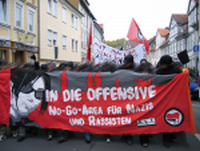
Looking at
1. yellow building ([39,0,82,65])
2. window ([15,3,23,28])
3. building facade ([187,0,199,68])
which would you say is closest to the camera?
window ([15,3,23,28])

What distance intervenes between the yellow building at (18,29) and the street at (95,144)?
32.8 ft

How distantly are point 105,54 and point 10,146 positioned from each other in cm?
642

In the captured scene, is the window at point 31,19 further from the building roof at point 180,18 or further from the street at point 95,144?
the building roof at point 180,18

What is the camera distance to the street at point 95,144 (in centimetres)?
411

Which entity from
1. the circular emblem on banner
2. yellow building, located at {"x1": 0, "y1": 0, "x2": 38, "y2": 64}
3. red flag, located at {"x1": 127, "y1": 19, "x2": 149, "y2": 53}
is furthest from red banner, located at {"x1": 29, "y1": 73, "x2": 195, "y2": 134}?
yellow building, located at {"x1": 0, "y1": 0, "x2": 38, "y2": 64}

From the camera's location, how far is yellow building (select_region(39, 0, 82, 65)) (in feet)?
62.1

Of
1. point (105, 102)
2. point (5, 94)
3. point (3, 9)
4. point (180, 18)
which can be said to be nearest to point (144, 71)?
point (105, 102)

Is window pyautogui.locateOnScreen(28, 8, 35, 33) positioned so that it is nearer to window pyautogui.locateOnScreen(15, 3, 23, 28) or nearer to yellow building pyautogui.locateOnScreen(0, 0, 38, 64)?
yellow building pyautogui.locateOnScreen(0, 0, 38, 64)

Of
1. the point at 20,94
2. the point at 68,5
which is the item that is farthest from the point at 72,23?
the point at 20,94

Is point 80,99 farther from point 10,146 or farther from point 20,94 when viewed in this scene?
point 10,146

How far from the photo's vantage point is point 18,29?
47.6ft

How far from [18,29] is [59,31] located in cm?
866

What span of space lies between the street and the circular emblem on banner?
504 millimetres

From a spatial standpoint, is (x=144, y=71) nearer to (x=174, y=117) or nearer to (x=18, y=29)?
(x=174, y=117)
